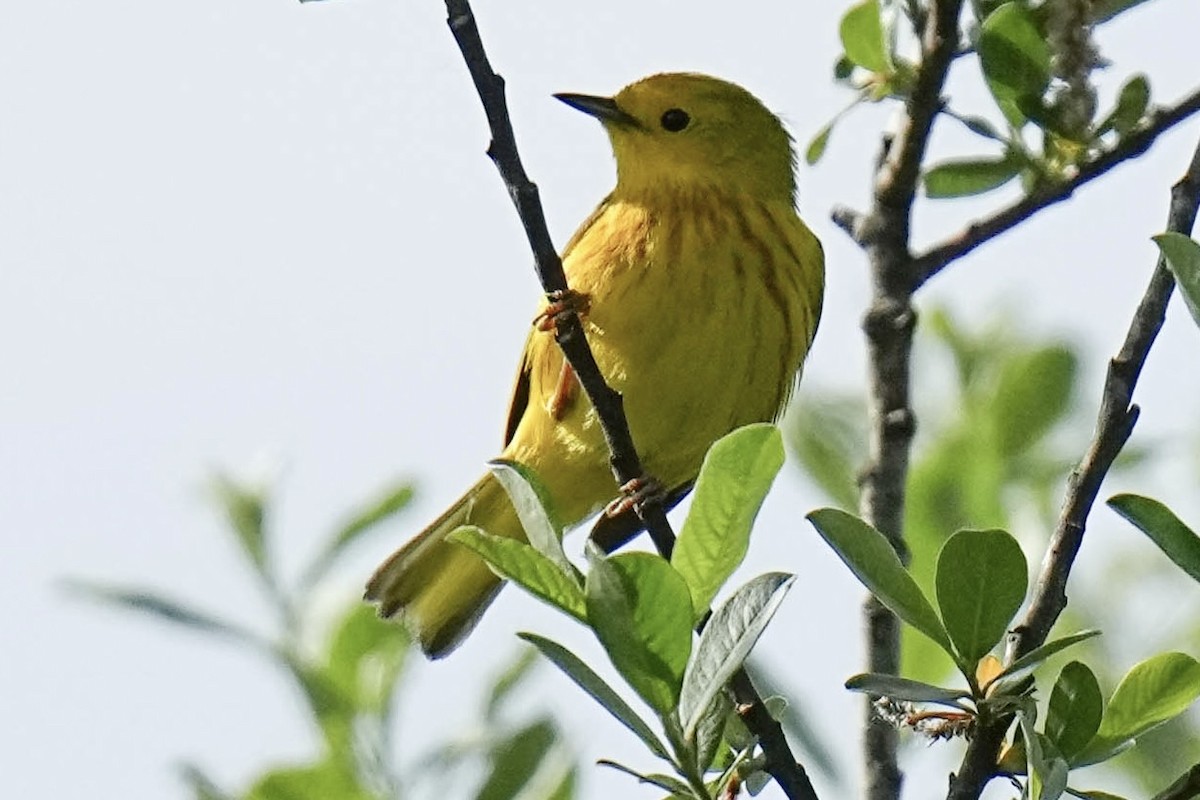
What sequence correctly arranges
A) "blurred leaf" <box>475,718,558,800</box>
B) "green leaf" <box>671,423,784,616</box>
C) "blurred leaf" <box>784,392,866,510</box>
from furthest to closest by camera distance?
1. "blurred leaf" <box>784,392,866,510</box>
2. "blurred leaf" <box>475,718,558,800</box>
3. "green leaf" <box>671,423,784,616</box>

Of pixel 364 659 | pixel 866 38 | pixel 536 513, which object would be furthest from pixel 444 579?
pixel 536 513

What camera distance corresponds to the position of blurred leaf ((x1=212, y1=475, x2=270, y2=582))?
152 inches

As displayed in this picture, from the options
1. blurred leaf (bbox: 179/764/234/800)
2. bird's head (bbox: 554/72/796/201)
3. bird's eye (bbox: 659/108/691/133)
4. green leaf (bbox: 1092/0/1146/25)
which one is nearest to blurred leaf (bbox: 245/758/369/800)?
blurred leaf (bbox: 179/764/234/800)

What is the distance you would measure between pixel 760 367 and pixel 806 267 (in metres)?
0.47

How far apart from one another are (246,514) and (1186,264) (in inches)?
94.0

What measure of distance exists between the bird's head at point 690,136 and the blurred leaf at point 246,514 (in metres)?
1.49

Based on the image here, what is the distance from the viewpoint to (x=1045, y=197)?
3420mm

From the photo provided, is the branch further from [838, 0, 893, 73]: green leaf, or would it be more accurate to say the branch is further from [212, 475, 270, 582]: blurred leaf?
[212, 475, 270, 582]: blurred leaf

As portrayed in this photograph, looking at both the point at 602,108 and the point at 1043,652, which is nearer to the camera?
the point at 1043,652

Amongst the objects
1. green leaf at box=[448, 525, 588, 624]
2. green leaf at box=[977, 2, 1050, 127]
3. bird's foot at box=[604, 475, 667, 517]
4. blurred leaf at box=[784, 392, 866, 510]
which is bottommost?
green leaf at box=[448, 525, 588, 624]

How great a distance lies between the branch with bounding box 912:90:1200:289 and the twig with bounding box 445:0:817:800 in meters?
1.05

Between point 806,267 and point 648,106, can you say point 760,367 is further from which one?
point 648,106

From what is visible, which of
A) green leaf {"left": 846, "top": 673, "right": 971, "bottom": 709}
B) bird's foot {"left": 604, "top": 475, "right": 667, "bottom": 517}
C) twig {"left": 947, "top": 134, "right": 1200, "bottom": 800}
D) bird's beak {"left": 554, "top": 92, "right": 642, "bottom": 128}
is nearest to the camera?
green leaf {"left": 846, "top": 673, "right": 971, "bottom": 709}

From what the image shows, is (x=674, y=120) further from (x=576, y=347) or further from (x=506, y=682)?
(x=576, y=347)
